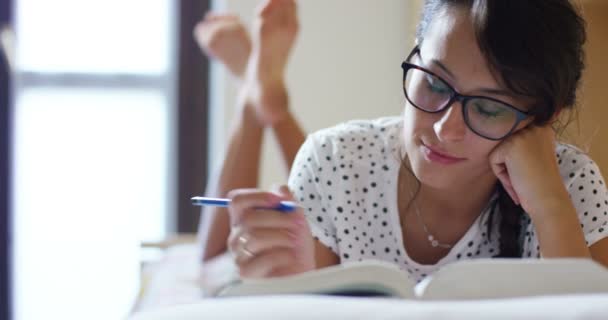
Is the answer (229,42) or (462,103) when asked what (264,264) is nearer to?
(462,103)

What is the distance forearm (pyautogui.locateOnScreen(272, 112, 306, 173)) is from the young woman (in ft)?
1.39

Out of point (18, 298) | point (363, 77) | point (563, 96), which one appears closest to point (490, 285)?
point (563, 96)

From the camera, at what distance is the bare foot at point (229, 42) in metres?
1.75

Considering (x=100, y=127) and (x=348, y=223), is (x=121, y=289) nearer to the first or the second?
(x=100, y=127)

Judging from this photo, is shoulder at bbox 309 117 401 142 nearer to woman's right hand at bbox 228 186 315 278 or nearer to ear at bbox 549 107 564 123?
ear at bbox 549 107 564 123

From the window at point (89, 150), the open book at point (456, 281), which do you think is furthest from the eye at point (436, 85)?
the window at point (89, 150)

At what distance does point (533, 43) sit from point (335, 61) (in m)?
1.14

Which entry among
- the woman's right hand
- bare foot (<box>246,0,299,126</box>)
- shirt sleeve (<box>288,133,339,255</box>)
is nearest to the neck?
shirt sleeve (<box>288,133,339,255</box>)

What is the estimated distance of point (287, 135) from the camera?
1.64 meters

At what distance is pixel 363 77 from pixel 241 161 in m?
0.48

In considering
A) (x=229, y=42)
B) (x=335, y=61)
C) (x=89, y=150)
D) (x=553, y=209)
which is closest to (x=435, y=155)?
(x=553, y=209)

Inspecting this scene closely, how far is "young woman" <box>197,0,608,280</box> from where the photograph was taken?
3.03ft

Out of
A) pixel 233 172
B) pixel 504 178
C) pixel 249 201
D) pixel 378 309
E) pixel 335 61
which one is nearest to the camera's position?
pixel 378 309

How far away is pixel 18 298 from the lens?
2.25m
